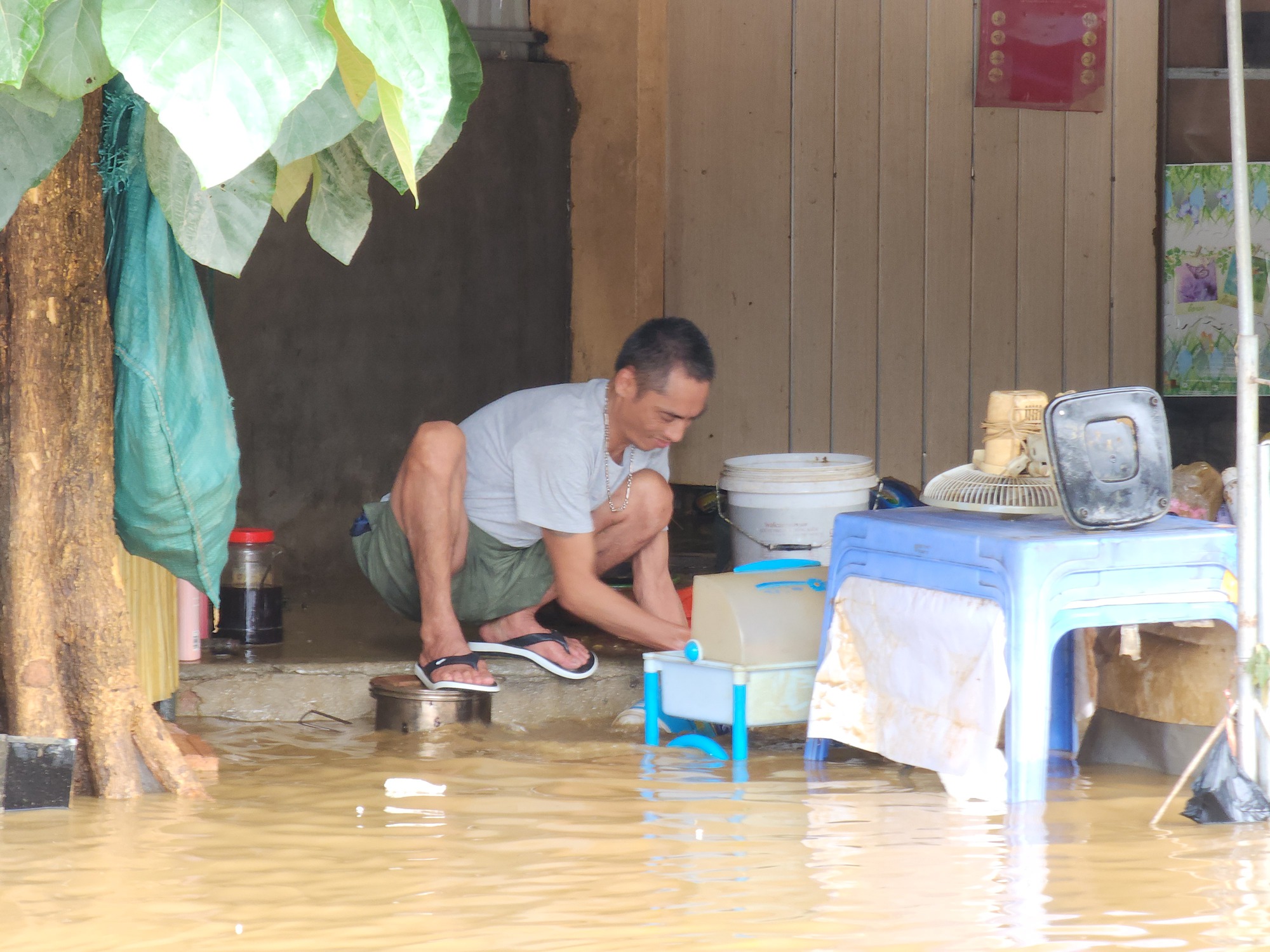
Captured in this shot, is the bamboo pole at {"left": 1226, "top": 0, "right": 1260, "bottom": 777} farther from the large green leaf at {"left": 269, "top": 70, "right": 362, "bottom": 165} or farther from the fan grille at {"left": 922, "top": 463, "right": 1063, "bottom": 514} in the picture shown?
the large green leaf at {"left": 269, "top": 70, "right": 362, "bottom": 165}

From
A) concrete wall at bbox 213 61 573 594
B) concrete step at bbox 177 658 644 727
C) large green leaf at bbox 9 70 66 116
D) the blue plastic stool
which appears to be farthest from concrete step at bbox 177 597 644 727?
large green leaf at bbox 9 70 66 116

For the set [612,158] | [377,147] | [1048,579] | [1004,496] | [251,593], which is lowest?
[251,593]

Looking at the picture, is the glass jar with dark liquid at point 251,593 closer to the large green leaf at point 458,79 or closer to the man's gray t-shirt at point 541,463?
the man's gray t-shirt at point 541,463

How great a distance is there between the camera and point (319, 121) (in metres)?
1.74

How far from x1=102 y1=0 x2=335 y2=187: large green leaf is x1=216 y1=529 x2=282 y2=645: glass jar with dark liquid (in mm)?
3072

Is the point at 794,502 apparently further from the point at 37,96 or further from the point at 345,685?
the point at 37,96

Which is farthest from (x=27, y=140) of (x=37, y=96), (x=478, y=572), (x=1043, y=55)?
(x=1043, y=55)

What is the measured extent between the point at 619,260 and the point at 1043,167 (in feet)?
5.48

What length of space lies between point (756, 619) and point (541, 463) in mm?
776

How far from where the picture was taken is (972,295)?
596cm

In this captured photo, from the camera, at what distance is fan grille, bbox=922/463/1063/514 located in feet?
10.1

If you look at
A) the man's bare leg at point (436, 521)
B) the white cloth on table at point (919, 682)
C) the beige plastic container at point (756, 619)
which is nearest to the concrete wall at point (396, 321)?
the man's bare leg at point (436, 521)

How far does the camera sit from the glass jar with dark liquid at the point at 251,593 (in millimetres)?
4277

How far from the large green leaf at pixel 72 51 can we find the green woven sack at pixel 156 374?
1.19 metres
